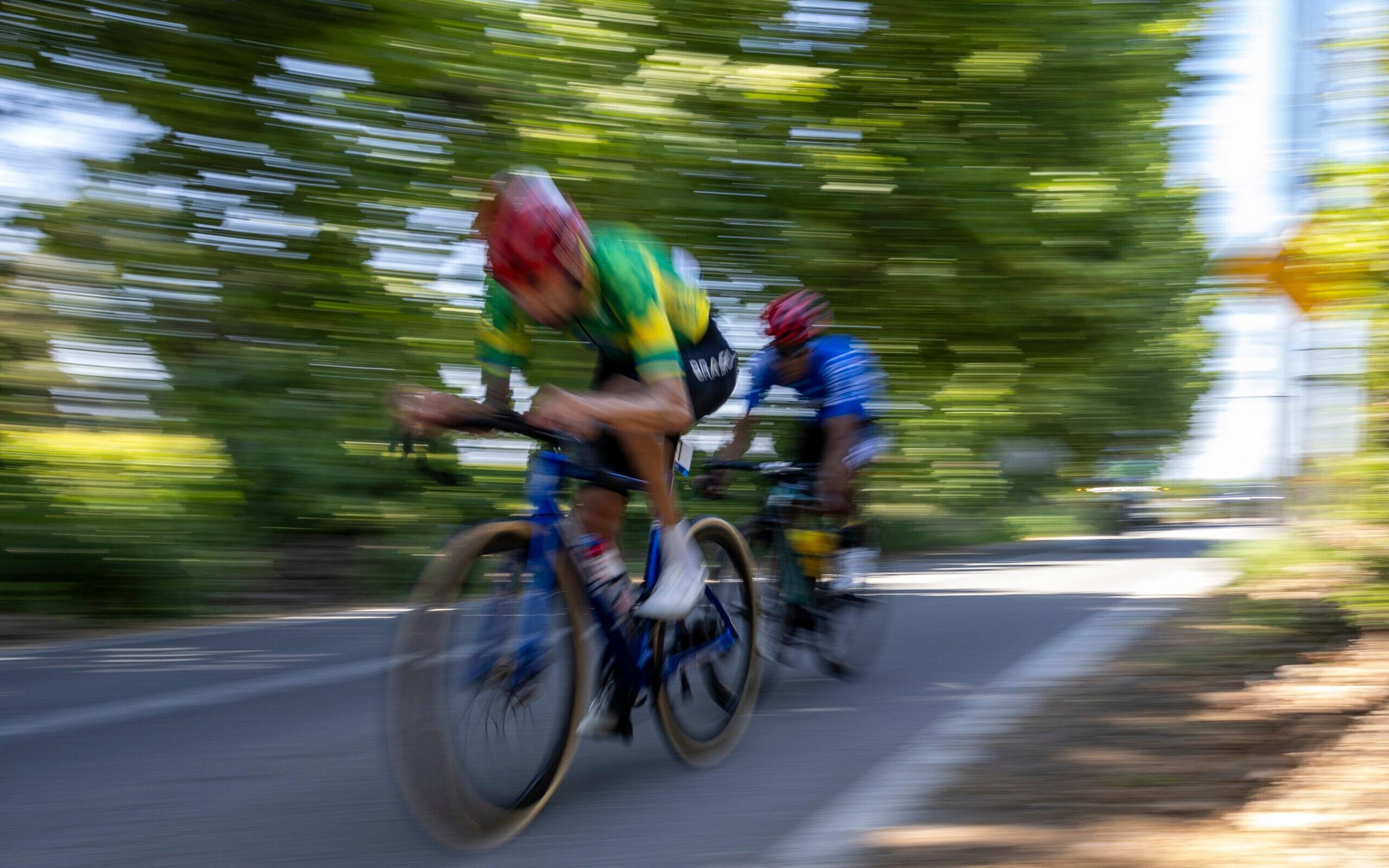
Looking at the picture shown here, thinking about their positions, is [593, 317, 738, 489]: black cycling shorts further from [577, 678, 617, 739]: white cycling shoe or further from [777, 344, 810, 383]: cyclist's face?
[777, 344, 810, 383]: cyclist's face

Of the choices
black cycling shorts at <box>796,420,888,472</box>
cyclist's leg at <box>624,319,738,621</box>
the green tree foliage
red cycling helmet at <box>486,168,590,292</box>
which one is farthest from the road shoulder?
the green tree foliage

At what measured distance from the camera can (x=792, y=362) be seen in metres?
6.32

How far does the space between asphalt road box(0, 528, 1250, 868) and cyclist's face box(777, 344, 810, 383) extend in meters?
1.38

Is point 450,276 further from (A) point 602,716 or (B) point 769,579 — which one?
(A) point 602,716

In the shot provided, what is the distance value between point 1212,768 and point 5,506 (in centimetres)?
687

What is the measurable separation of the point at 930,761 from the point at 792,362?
7.29ft

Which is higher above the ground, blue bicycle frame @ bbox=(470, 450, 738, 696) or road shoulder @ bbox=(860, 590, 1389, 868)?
blue bicycle frame @ bbox=(470, 450, 738, 696)

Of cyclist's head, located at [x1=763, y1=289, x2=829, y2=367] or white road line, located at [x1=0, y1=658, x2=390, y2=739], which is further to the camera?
cyclist's head, located at [x1=763, y1=289, x2=829, y2=367]

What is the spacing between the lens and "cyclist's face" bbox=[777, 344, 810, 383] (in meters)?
6.30

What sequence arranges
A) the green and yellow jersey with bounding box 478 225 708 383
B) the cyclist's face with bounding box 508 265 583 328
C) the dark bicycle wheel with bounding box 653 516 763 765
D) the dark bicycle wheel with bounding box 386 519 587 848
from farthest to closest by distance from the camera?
the dark bicycle wheel with bounding box 653 516 763 765
the green and yellow jersey with bounding box 478 225 708 383
the cyclist's face with bounding box 508 265 583 328
the dark bicycle wheel with bounding box 386 519 587 848

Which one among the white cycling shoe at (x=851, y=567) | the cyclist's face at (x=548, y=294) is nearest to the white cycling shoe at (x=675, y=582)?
the cyclist's face at (x=548, y=294)

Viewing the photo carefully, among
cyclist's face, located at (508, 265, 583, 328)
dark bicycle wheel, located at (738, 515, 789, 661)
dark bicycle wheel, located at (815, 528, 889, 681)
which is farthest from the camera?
dark bicycle wheel, located at (815, 528, 889, 681)

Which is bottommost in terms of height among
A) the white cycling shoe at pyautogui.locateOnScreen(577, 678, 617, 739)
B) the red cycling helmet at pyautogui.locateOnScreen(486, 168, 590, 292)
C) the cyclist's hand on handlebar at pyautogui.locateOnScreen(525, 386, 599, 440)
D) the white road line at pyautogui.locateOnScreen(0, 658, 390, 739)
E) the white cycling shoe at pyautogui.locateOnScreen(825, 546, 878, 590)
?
the white road line at pyautogui.locateOnScreen(0, 658, 390, 739)

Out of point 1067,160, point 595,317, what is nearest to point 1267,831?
point 595,317
